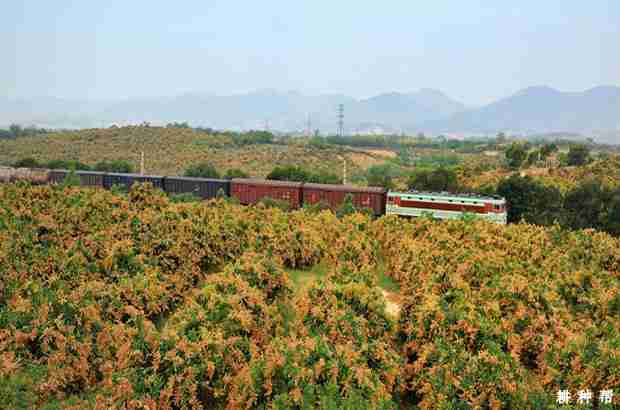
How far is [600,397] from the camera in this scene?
11.8m

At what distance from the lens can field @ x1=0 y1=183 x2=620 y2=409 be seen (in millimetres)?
11789

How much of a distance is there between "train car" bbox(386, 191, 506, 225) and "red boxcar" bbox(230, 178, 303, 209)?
7533 mm

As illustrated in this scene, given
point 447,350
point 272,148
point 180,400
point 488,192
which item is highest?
point 272,148

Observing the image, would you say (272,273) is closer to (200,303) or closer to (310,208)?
(200,303)

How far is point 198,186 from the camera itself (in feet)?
145

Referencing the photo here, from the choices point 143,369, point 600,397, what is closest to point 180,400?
point 143,369

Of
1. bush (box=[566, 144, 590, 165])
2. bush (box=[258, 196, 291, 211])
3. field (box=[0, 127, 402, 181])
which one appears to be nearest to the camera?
bush (box=[258, 196, 291, 211])

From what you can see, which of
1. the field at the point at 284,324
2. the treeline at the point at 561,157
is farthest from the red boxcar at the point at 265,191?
the treeline at the point at 561,157

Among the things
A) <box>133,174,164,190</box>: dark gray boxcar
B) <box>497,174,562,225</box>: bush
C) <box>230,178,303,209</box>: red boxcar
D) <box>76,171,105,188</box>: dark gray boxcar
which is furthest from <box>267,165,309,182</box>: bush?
<box>497,174,562,225</box>: bush

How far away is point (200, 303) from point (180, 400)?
13.6 ft

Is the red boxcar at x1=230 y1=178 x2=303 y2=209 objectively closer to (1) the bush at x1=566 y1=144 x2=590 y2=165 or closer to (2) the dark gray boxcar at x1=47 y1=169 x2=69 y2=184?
(2) the dark gray boxcar at x1=47 y1=169 x2=69 y2=184

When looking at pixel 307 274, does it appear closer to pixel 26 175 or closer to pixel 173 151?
pixel 26 175

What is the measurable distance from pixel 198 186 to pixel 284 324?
1149 inches

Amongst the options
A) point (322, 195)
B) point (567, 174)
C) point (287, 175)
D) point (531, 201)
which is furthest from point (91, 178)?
point (567, 174)
